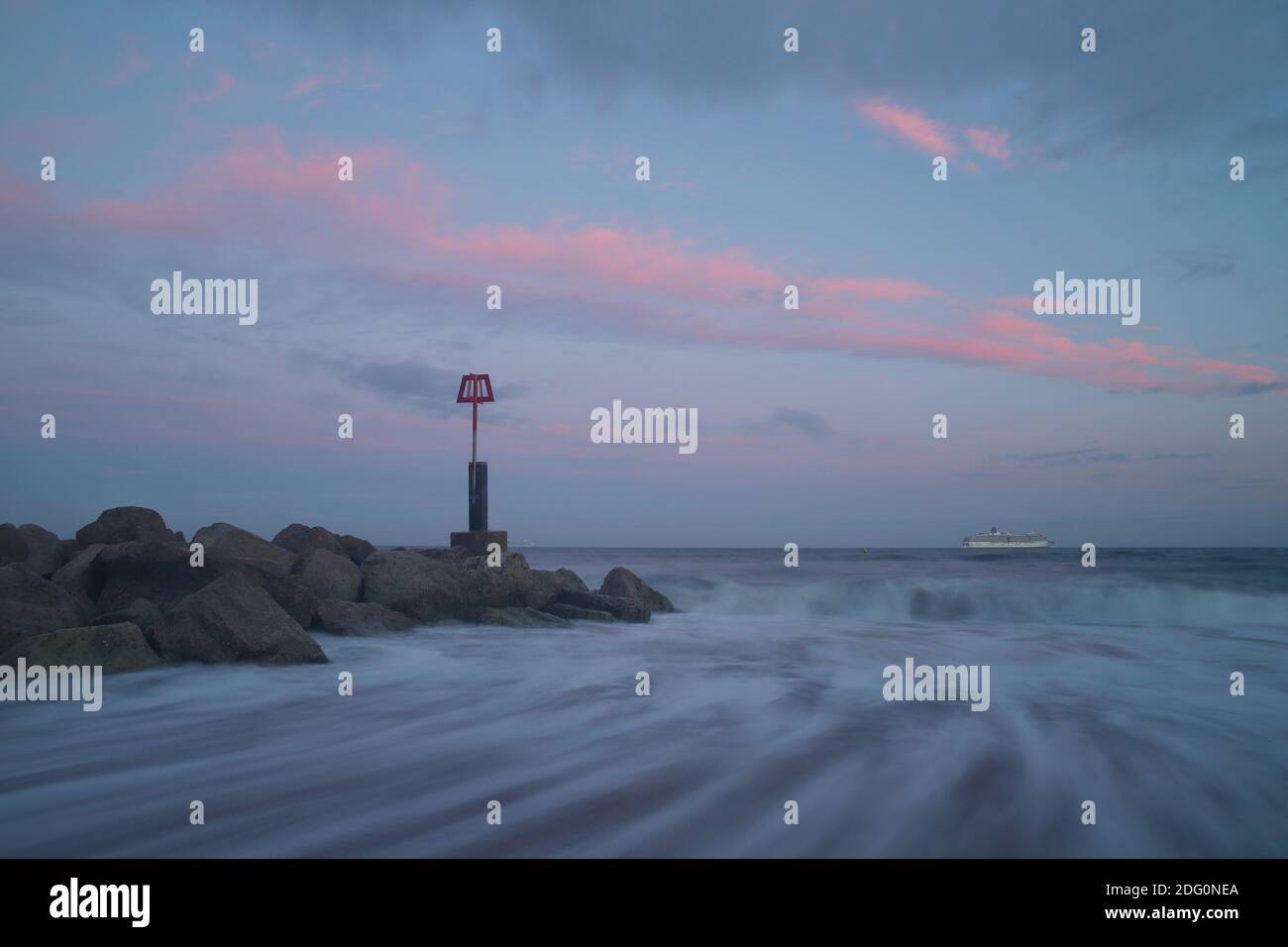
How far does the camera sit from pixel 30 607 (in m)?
7.98

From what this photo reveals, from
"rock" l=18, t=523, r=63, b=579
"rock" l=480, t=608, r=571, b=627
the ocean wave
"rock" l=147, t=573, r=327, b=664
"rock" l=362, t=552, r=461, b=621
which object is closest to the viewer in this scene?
"rock" l=147, t=573, r=327, b=664

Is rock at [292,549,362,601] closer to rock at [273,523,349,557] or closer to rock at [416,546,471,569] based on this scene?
rock at [416,546,471,569]

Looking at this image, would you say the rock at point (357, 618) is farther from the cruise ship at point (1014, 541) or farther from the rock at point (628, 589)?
the cruise ship at point (1014, 541)

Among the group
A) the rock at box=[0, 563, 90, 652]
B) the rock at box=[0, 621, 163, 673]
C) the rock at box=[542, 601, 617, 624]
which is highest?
the rock at box=[0, 563, 90, 652]

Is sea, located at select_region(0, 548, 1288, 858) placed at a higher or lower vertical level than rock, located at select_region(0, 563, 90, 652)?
lower

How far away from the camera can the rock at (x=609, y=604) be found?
13.5m

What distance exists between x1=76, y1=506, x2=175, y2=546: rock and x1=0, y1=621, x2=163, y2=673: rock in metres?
5.27

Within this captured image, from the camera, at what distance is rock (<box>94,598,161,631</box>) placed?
29.3 feet

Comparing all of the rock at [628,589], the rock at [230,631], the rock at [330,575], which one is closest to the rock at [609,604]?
the rock at [628,589]

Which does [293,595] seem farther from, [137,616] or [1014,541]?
[1014,541]

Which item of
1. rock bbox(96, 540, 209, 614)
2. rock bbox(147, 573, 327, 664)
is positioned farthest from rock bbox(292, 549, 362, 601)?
rock bbox(147, 573, 327, 664)

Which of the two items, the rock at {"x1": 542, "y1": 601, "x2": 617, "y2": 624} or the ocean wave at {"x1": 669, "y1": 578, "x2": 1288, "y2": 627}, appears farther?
the ocean wave at {"x1": 669, "y1": 578, "x2": 1288, "y2": 627}
